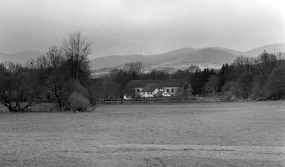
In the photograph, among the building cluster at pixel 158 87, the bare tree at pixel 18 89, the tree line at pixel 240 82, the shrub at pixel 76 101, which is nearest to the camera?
the bare tree at pixel 18 89

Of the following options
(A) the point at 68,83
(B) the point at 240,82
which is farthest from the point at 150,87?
(A) the point at 68,83

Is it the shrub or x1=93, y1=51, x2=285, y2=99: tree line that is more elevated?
x1=93, y1=51, x2=285, y2=99: tree line

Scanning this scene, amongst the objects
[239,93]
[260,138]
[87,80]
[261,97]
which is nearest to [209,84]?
[239,93]

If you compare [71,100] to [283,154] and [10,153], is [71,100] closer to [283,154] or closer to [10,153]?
[10,153]

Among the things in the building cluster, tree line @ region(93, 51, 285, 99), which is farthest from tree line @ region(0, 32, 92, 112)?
the building cluster

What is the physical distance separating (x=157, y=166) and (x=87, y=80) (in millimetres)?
70872

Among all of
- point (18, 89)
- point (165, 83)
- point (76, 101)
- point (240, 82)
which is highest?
point (165, 83)

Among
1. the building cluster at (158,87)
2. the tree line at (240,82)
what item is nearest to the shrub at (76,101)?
the tree line at (240,82)

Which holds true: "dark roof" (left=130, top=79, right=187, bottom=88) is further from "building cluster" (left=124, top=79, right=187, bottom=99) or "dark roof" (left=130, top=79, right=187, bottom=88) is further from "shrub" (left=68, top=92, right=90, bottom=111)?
"shrub" (left=68, top=92, right=90, bottom=111)

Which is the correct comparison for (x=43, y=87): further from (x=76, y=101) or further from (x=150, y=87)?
(x=150, y=87)

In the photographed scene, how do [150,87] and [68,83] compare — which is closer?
[68,83]

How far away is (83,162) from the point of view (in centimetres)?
1250

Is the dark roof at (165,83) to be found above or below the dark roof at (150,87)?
above

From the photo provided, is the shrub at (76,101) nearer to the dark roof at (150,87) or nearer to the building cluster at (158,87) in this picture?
the building cluster at (158,87)
